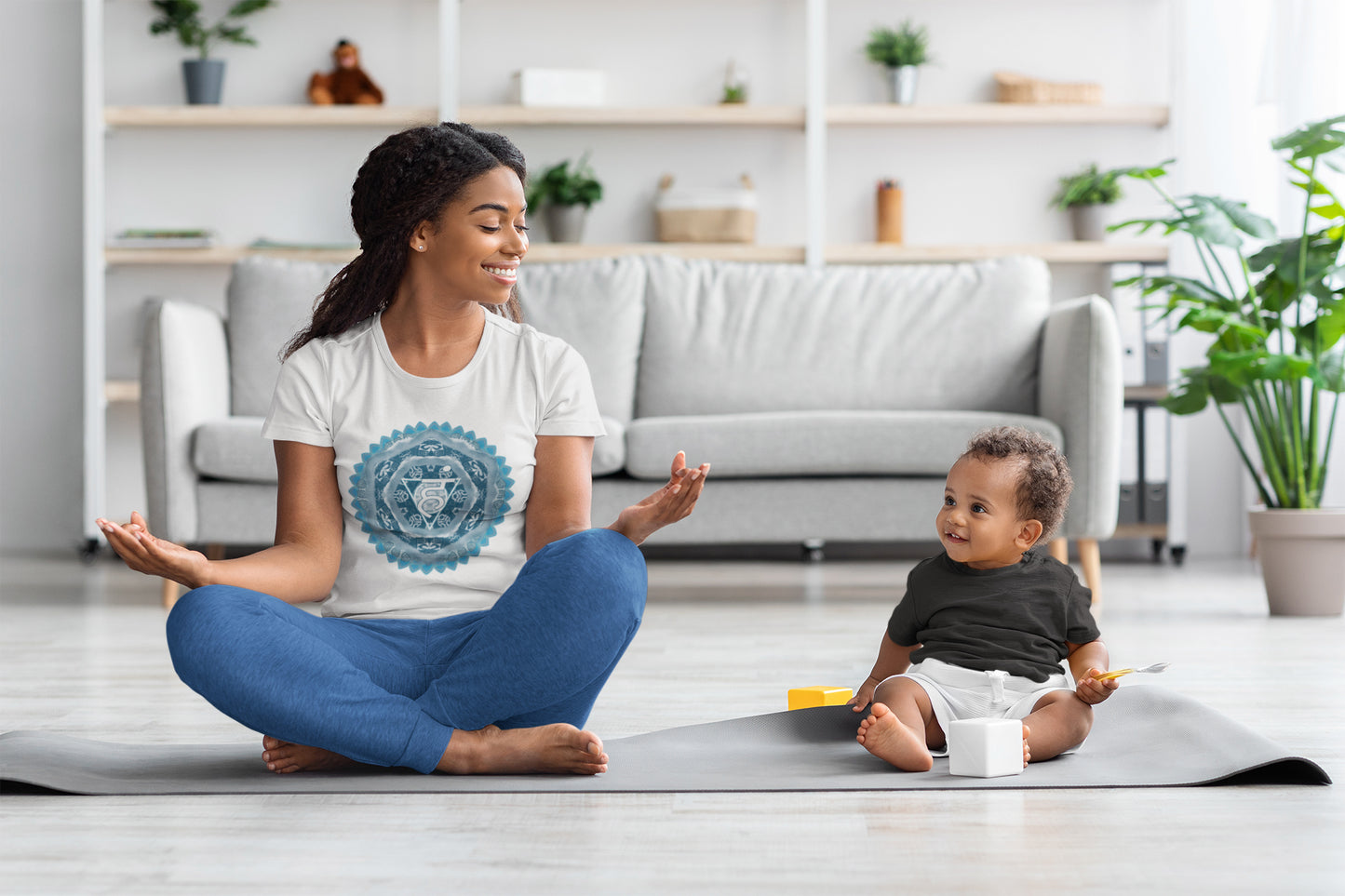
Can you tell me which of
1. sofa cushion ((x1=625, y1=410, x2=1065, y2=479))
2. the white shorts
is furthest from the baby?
sofa cushion ((x1=625, y1=410, x2=1065, y2=479))

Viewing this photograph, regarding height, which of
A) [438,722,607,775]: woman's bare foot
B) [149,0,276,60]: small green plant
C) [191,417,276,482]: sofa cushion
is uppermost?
[149,0,276,60]: small green plant

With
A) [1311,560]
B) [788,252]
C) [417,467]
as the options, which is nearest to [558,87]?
[788,252]

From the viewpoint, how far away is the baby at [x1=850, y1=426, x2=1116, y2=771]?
54.8 inches

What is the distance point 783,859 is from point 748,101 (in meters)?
3.71

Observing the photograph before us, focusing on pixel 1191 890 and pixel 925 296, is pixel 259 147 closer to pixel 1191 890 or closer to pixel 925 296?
pixel 925 296

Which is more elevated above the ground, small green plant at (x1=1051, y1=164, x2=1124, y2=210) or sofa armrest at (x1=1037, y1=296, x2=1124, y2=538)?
small green plant at (x1=1051, y1=164, x2=1124, y2=210)

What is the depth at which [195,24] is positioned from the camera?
14.1 feet

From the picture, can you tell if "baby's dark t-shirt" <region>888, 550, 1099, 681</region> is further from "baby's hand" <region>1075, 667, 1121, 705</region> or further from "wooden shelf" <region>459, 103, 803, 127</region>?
"wooden shelf" <region>459, 103, 803, 127</region>

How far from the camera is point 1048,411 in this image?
2996 mm

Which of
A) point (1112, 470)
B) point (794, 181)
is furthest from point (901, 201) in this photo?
point (1112, 470)

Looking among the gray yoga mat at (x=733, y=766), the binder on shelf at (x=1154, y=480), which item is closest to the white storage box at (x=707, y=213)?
the binder on shelf at (x=1154, y=480)

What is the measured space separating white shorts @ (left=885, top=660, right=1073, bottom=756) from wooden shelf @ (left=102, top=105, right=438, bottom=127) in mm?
3254

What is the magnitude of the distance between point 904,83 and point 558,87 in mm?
1120

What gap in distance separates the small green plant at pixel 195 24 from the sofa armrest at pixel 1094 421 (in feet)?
9.63
